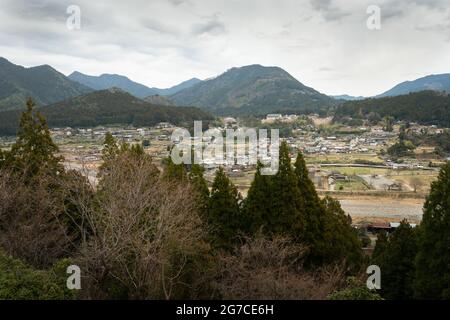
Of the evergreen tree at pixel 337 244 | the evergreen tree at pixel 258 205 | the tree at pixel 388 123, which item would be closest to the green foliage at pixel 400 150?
the tree at pixel 388 123

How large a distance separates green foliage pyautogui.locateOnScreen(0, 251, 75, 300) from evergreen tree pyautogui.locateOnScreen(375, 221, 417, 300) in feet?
A: 32.7

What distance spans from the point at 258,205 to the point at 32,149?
26.5ft

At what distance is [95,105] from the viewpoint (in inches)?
3797

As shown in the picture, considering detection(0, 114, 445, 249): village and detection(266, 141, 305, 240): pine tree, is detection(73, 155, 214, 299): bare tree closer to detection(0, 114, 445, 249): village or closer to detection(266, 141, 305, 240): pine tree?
detection(0, 114, 445, 249): village

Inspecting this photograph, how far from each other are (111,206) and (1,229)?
151 inches

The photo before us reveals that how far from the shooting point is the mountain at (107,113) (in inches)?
3147

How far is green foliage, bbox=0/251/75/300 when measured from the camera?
6.27 m

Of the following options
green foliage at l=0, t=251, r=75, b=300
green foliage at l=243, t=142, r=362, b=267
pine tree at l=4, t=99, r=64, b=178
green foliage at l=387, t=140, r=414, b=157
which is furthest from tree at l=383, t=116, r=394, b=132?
green foliage at l=0, t=251, r=75, b=300

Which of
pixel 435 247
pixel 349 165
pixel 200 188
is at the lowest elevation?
pixel 349 165

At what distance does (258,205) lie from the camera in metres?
13.0

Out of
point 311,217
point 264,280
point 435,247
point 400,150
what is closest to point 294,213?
point 311,217

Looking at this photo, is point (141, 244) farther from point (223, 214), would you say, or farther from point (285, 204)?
point (285, 204)
